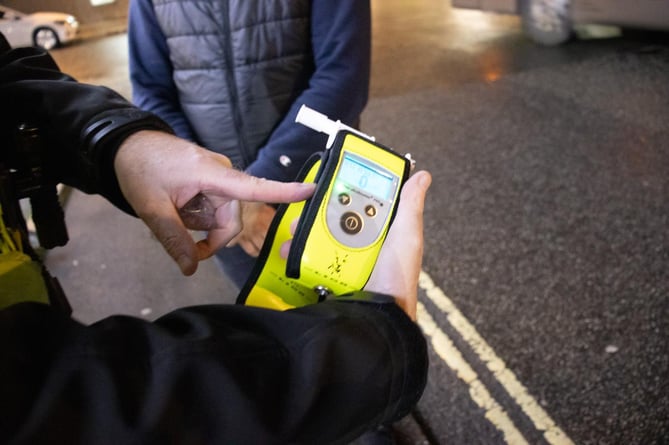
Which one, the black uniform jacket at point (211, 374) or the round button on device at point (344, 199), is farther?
the round button on device at point (344, 199)

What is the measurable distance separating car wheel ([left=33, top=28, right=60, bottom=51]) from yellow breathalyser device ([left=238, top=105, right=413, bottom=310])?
0.78 meters

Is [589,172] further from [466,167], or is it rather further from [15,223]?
[15,223]

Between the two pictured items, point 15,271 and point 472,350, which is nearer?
point 15,271

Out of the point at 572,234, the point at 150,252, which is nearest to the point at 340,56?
the point at 572,234

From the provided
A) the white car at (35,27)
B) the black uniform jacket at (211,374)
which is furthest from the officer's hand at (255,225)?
the white car at (35,27)

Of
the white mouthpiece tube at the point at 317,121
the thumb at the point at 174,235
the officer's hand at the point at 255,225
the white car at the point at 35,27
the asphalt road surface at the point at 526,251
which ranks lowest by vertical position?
the asphalt road surface at the point at 526,251

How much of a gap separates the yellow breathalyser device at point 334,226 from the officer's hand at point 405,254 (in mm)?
25

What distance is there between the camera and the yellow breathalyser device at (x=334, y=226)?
2.68 feet

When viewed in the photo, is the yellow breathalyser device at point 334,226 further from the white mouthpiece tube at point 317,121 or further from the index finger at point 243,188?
the index finger at point 243,188

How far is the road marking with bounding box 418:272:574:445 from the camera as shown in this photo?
4.88 feet

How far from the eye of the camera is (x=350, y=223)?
84cm

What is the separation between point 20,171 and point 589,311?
5.59 ft

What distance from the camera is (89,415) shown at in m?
0.44

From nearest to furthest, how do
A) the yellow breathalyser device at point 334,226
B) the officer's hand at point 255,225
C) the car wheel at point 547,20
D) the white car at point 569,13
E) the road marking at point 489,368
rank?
the yellow breathalyser device at point 334,226, the officer's hand at point 255,225, the road marking at point 489,368, the white car at point 569,13, the car wheel at point 547,20
